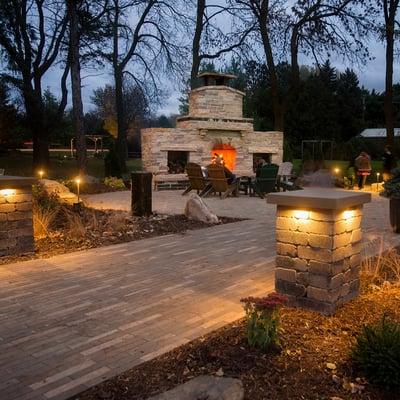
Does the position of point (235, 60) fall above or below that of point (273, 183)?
above

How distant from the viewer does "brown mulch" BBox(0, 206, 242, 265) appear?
6.50 metres

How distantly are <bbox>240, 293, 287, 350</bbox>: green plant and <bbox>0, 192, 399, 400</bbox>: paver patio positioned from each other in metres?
0.55

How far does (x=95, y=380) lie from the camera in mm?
2775

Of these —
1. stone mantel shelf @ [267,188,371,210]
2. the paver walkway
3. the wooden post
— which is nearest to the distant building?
the wooden post

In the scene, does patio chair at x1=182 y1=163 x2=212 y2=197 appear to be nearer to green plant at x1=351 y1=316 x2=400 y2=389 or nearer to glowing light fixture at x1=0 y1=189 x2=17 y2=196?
glowing light fixture at x1=0 y1=189 x2=17 y2=196

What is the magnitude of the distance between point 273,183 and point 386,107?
11028 mm

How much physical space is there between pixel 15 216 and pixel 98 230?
184 cm

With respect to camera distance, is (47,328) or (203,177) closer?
(47,328)

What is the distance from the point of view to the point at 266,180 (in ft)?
44.1

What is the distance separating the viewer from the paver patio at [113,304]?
2.96 m

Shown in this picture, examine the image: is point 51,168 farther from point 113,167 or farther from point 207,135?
point 207,135

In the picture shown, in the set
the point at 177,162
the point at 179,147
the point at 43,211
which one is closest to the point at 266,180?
the point at 179,147

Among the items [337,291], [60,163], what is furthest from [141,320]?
[60,163]

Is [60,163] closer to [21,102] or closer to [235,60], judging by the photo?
[21,102]
